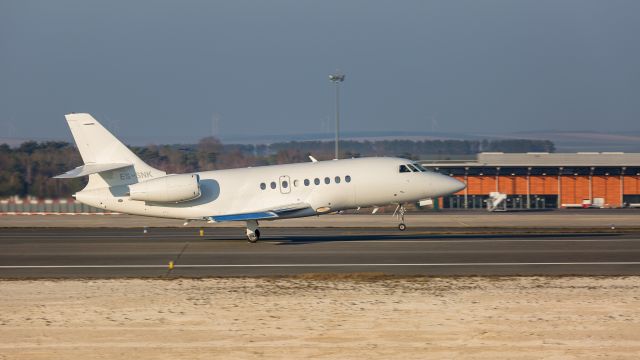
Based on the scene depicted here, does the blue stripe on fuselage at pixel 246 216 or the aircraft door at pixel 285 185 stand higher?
the aircraft door at pixel 285 185

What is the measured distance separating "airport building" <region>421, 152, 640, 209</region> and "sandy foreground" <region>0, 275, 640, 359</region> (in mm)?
51342

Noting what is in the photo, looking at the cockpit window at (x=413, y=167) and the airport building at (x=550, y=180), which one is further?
the airport building at (x=550, y=180)

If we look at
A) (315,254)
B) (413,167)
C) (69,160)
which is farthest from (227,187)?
(69,160)

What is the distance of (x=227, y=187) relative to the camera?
33938 millimetres

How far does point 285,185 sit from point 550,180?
4579cm

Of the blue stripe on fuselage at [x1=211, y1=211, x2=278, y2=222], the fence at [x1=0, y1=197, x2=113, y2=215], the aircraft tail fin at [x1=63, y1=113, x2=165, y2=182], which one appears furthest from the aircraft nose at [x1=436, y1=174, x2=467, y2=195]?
the fence at [x1=0, y1=197, x2=113, y2=215]

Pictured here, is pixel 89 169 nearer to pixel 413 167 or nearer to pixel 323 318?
pixel 413 167

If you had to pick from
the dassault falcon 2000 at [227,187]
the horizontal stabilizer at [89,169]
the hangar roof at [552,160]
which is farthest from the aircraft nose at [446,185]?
the hangar roof at [552,160]

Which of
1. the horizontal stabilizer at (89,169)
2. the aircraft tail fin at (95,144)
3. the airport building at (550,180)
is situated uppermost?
the aircraft tail fin at (95,144)

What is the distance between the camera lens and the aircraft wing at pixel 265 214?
32.6 metres

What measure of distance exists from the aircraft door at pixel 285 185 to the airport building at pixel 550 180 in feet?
135

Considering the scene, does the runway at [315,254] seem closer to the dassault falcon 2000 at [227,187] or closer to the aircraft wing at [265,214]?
the aircraft wing at [265,214]

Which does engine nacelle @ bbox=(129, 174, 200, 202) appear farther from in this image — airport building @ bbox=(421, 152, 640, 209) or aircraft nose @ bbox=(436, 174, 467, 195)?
airport building @ bbox=(421, 152, 640, 209)

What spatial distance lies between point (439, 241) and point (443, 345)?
18.4 m
